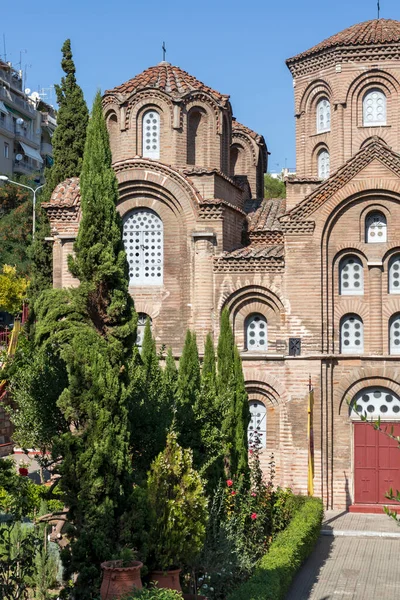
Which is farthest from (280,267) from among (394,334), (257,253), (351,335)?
(394,334)

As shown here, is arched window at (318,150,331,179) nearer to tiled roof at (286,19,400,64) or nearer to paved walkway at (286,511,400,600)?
tiled roof at (286,19,400,64)

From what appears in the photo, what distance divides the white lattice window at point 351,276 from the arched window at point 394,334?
1167mm

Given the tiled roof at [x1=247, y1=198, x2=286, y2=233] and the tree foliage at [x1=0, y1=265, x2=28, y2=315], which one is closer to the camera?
the tiled roof at [x1=247, y1=198, x2=286, y2=233]

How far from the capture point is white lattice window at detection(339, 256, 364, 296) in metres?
26.1

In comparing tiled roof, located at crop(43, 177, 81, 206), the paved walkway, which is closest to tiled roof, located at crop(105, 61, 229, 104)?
tiled roof, located at crop(43, 177, 81, 206)

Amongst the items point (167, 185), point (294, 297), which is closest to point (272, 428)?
point (294, 297)

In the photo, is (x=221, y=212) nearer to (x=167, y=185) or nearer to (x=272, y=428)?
(x=167, y=185)

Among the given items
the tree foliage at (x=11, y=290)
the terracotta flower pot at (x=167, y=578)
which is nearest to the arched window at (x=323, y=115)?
the terracotta flower pot at (x=167, y=578)

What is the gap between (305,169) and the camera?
100 feet

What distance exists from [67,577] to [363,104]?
19.6 metres

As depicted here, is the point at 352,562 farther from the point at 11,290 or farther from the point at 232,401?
the point at 11,290

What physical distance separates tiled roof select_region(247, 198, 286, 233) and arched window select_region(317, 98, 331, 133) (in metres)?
2.70

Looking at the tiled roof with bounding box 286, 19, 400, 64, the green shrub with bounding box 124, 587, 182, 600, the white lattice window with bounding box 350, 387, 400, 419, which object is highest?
the tiled roof with bounding box 286, 19, 400, 64

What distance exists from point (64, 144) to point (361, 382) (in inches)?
621
